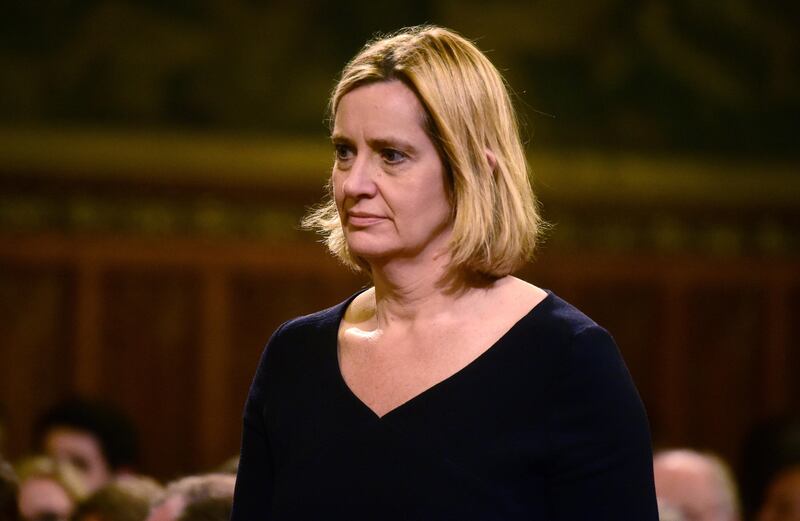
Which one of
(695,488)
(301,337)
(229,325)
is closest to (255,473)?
(301,337)

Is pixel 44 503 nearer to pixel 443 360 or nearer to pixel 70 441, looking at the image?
pixel 70 441

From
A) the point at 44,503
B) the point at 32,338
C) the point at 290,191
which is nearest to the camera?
the point at 44,503

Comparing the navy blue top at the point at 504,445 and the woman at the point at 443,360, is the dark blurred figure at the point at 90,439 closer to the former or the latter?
the woman at the point at 443,360

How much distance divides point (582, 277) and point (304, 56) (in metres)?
2.62

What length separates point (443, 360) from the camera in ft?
8.38

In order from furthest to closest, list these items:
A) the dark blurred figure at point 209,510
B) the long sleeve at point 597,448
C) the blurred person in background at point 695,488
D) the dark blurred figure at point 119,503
Answer: 1. the blurred person in background at point 695,488
2. the dark blurred figure at point 119,503
3. the dark blurred figure at point 209,510
4. the long sleeve at point 597,448

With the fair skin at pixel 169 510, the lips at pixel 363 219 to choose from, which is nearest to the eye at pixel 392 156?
the lips at pixel 363 219

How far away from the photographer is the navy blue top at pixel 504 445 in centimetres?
240

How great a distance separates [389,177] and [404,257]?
170mm

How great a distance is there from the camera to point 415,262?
2.62 metres

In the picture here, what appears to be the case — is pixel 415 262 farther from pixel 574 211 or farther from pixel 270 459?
pixel 574 211

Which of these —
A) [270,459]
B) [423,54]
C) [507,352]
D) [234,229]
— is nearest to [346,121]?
[423,54]

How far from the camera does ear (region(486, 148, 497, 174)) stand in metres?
2.57

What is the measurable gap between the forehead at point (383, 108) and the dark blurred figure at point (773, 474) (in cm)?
350
